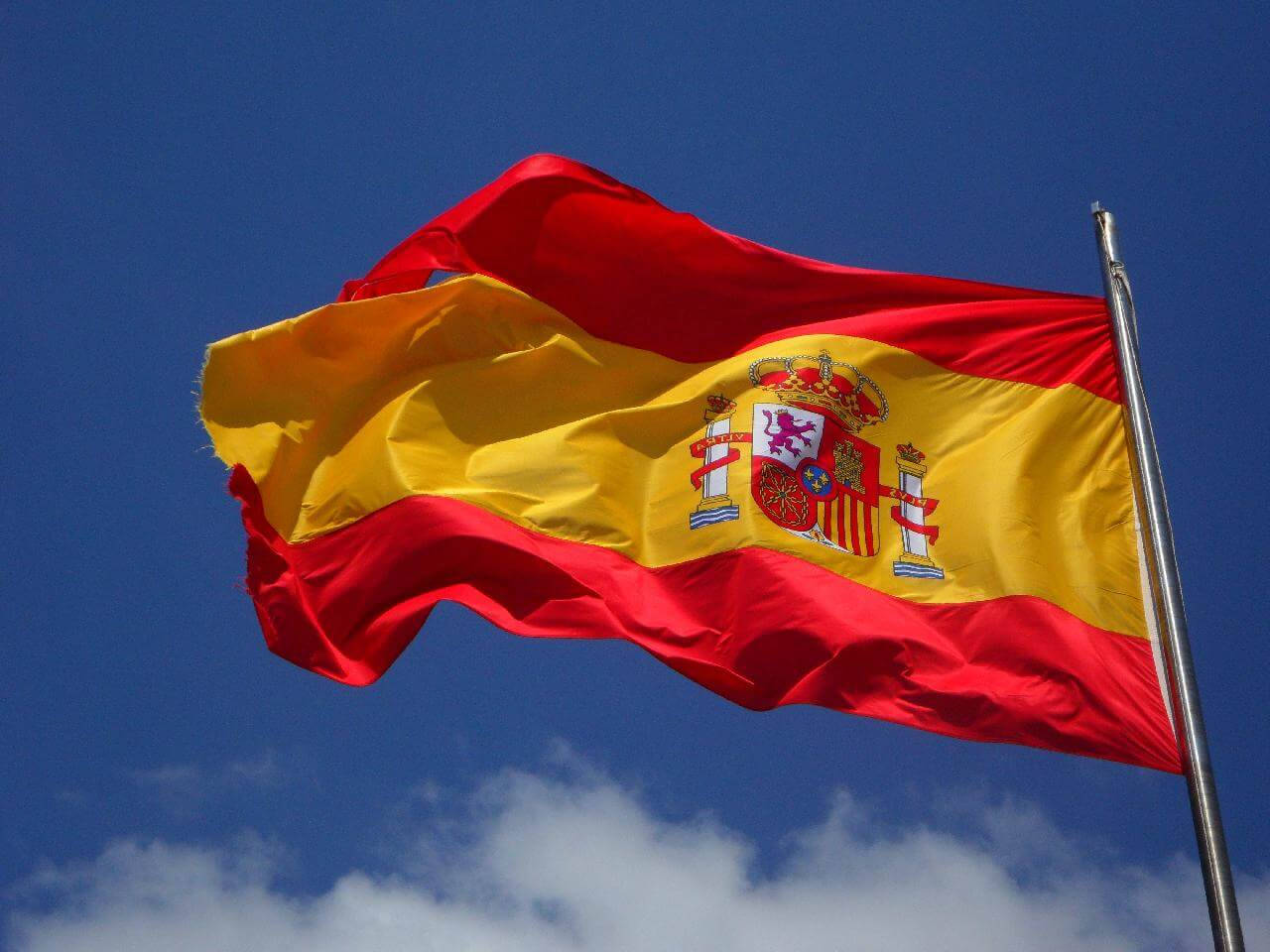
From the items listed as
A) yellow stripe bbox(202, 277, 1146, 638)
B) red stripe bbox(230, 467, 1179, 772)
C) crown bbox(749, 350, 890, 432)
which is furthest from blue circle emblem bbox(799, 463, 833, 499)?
red stripe bbox(230, 467, 1179, 772)

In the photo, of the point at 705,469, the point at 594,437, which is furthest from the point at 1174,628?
the point at 594,437

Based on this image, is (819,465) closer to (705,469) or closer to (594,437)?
(705,469)

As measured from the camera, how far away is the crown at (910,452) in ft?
50.4

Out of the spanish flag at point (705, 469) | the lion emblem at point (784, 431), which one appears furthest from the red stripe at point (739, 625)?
the lion emblem at point (784, 431)

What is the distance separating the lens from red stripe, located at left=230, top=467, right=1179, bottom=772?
→ 518 inches

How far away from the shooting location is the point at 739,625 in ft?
46.4

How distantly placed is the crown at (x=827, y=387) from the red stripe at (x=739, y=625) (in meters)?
1.79

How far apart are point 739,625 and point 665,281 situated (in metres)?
4.15

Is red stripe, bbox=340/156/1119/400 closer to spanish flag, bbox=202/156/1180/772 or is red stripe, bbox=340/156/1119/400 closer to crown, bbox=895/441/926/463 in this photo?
spanish flag, bbox=202/156/1180/772

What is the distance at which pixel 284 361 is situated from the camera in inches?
624

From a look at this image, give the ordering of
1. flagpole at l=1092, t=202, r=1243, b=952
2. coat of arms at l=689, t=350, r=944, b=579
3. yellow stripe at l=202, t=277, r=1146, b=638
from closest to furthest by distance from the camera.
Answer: flagpole at l=1092, t=202, r=1243, b=952 < yellow stripe at l=202, t=277, r=1146, b=638 < coat of arms at l=689, t=350, r=944, b=579

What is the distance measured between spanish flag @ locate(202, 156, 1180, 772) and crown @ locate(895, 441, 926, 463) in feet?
0.14

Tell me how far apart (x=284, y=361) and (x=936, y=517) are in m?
5.84

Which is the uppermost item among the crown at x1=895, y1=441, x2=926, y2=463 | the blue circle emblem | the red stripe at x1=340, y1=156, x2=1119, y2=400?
the red stripe at x1=340, y1=156, x2=1119, y2=400
